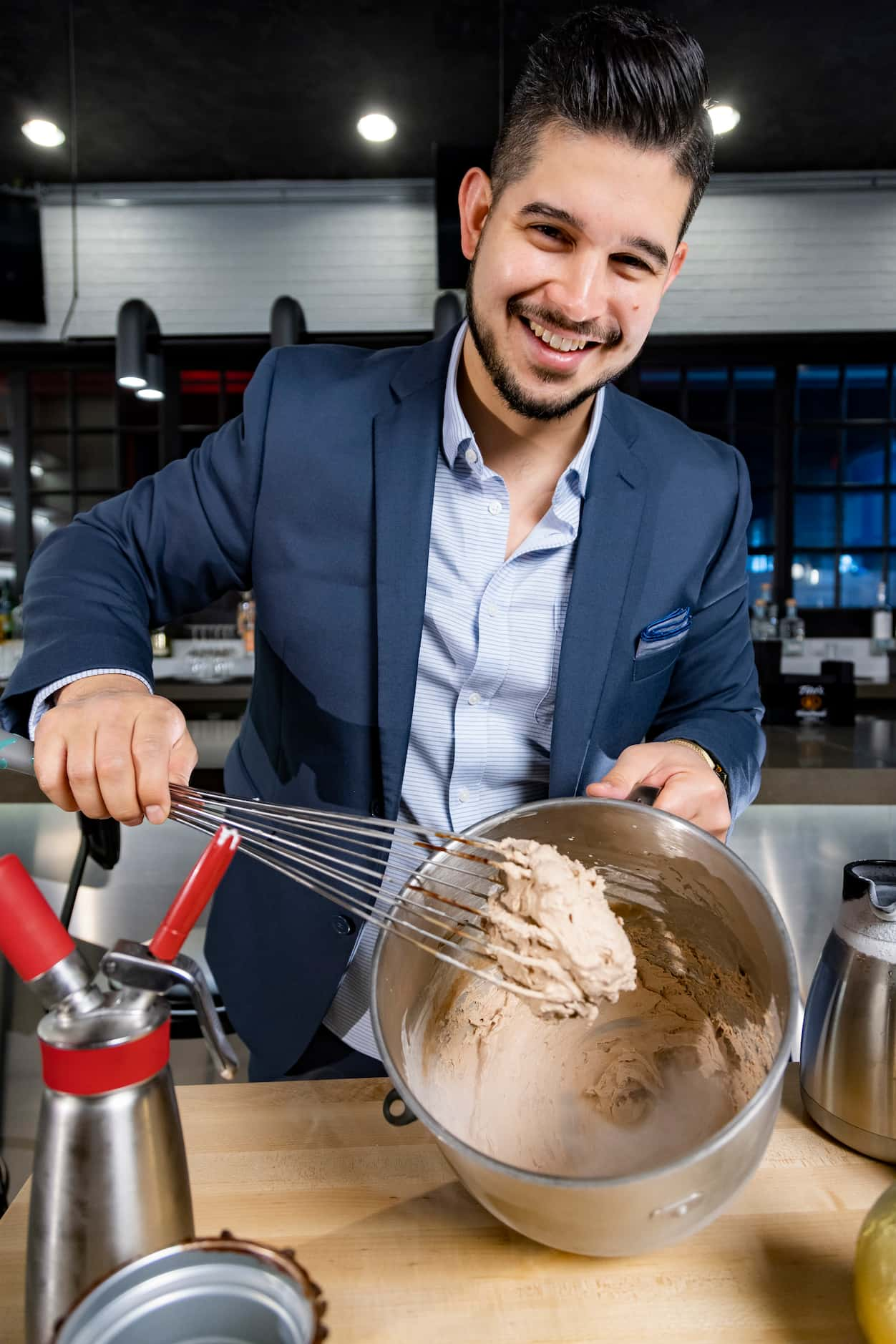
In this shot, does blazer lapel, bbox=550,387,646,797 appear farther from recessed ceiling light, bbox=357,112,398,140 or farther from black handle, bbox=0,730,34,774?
recessed ceiling light, bbox=357,112,398,140

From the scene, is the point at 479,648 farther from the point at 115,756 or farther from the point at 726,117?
the point at 726,117

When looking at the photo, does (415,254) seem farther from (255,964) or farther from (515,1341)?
(515,1341)

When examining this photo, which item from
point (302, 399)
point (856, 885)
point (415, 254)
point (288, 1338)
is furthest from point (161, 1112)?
point (415, 254)

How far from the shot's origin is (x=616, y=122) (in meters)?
0.91

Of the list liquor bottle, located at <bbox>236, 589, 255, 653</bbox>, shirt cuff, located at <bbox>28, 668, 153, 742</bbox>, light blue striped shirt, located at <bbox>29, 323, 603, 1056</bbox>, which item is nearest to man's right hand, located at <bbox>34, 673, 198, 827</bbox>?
shirt cuff, located at <bbox>28, 668, 153, 742</bbox>

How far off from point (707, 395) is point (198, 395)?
2990 mm

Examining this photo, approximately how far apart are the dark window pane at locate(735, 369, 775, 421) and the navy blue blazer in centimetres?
423

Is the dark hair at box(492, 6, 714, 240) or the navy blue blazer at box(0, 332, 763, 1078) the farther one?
the navy blue blazer at box(0, 332, 763, 1078)

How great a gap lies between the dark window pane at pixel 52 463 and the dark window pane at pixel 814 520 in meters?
4.33

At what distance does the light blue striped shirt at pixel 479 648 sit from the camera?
1.10m

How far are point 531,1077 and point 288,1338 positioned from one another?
14.1 inches

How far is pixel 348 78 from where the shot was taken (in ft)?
12.6

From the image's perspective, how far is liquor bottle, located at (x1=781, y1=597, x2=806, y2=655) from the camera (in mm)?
4688

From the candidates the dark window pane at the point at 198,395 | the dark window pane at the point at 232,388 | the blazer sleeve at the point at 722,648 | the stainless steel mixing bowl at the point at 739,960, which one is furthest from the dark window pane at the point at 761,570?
the stainless steel mixing bowl at the point at 739,960
